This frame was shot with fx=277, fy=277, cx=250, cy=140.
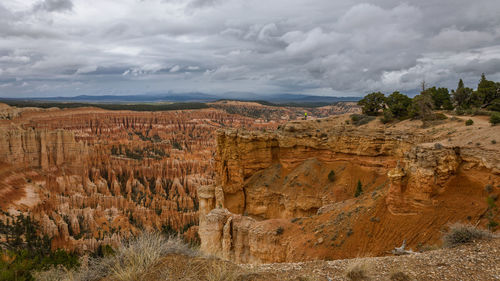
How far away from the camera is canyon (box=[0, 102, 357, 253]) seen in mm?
36250

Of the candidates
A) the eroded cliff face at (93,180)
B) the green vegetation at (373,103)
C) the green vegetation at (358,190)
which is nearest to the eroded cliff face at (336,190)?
the green vegetation at (358,190)

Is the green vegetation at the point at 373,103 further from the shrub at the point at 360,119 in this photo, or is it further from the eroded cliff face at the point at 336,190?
the eroded cliff face at the point at 336,190

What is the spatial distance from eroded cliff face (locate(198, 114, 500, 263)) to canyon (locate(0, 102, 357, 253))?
14.5 ft

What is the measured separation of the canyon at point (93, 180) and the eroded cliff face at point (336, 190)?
4.43 m

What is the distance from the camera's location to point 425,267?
6008mm

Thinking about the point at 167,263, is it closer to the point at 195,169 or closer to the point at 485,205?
the point at 485,205

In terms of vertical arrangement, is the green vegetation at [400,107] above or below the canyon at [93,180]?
above

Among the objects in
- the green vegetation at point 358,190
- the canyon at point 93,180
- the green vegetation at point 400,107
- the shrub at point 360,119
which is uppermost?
the green vegetation at point 400,107

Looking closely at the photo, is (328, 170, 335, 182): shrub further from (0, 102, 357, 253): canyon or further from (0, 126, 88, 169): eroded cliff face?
(0, 126, 88, 169): eroded cliff face

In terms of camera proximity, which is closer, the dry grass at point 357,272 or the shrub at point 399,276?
the shrub at point 399,276

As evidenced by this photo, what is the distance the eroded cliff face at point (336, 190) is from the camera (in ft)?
38.5

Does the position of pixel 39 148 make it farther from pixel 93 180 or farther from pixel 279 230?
pixel 279 230

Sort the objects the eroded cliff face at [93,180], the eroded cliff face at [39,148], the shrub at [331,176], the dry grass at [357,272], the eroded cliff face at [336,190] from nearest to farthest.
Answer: the dry grass at [357,272]
the eroded cliff face at [336,190]
the shrub at [331,176]
the eroded cliff face at [93,180]
the eroded cliff face at [39,148]

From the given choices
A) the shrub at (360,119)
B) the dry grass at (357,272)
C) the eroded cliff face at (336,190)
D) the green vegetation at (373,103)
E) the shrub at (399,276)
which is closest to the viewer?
the shrub at (399,276)
